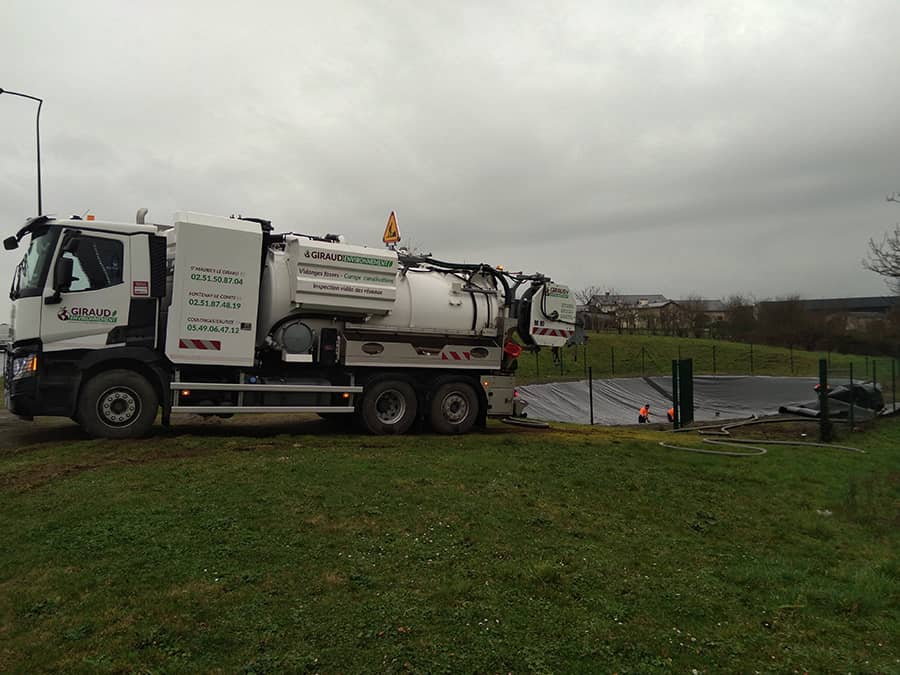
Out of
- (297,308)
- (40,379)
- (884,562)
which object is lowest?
(884,562)

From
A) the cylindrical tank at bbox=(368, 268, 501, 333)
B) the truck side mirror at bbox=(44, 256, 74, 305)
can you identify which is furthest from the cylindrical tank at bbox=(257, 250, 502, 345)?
the truck side mirror at bbox=(44, 256, 74, 305)

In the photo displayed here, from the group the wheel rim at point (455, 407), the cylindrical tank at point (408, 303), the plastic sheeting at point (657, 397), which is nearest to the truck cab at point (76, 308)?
the cylindrical tank at point (408, 303)

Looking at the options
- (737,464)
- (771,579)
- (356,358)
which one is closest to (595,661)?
(771,579)

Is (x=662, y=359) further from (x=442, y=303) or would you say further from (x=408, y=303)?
(x=408, y=303)

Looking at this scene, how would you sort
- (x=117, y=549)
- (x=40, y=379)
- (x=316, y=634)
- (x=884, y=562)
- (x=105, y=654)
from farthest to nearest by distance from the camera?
(x=40, y=379)
(x=884, y=562)
(x=117, y=549)
(x=316, y=634)
(x=105, y=654)

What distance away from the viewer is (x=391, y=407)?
36.9 feet

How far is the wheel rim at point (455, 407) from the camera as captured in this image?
37.9ft

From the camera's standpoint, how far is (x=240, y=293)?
9.74 m

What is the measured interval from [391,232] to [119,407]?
5355mm

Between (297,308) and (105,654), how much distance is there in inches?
287

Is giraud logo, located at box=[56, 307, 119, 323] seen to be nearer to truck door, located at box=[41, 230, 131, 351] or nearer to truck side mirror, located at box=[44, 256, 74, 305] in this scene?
truck door, located at box=[41, 230, 131, 351]

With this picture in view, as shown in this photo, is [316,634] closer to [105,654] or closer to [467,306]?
[105,654]

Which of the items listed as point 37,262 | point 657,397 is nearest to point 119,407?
point 37,262

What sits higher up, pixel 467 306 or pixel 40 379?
pixel 467 306
